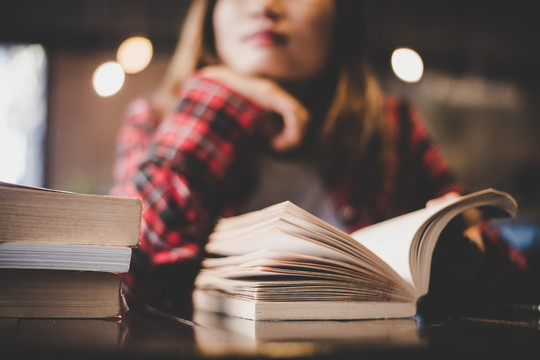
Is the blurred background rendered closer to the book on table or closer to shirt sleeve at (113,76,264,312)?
shirt sleeve at (113,76,264,312)

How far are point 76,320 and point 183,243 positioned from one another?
55 cm

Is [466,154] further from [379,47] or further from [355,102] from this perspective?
[355,102]

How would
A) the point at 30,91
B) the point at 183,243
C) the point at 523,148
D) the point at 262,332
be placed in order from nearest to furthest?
the point at 262,332
the point at 183,243
the point at 30,91
the point at 523,148

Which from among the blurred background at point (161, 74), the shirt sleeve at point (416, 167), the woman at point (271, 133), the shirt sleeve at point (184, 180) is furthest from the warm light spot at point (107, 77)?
the blurred background at point (161, 74)

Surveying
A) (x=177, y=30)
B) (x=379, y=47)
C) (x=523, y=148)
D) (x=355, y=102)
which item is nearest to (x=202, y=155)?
(x=355, y=102)

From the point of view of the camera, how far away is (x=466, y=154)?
440cm

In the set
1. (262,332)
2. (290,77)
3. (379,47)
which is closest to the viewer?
(262,332)

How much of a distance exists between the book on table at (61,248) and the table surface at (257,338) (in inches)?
0.9

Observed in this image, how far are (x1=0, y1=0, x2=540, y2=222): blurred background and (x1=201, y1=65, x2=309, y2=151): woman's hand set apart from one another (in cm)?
269

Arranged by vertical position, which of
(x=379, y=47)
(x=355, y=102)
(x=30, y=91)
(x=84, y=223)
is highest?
(x=379, y=47)

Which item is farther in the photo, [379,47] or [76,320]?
[379,47]

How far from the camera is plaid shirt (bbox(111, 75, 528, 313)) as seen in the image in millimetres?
944

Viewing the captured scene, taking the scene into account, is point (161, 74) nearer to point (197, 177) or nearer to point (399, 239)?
point (197, 177)

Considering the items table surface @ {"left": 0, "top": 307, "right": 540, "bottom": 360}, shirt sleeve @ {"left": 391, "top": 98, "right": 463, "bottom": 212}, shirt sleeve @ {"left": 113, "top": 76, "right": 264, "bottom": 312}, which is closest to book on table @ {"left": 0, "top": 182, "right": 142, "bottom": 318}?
table surface @ {"left": 0, "top": 307, "right": 540, "bottom": 360}
